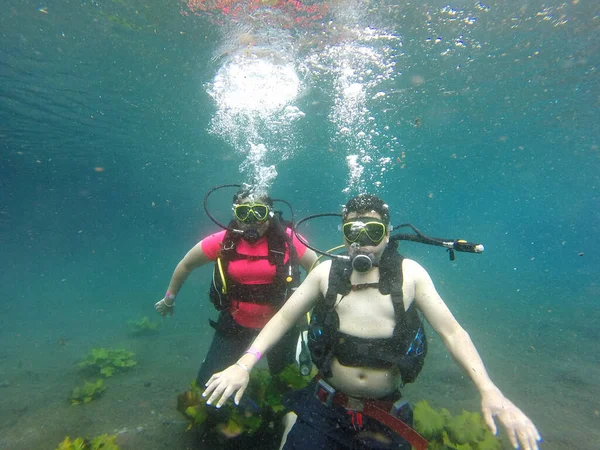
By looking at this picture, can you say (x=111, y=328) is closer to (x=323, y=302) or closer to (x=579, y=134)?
(x=323, y=302)

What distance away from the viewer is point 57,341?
1703 cm

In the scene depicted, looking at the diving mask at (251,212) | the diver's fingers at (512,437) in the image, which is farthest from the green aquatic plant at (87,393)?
the diver's fingers at (512,437)

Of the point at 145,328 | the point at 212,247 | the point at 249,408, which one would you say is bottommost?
the point at 145,328

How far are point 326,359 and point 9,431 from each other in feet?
22.2

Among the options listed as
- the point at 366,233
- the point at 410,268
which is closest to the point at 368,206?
the point at 366,233

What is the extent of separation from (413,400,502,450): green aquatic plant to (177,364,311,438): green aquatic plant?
1.73 meters

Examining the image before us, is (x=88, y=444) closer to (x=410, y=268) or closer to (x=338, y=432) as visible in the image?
(x=338, y=432)

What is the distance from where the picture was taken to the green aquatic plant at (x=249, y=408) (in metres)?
4.19

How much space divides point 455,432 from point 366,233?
10.6 ft

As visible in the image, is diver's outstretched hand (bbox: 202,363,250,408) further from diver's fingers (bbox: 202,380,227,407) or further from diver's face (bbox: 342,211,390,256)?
diver's face (bbox: 342,211,390,256)

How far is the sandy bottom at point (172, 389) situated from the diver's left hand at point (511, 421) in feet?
13.3

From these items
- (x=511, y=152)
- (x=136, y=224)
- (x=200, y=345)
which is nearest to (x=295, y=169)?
(x=511, y=152)

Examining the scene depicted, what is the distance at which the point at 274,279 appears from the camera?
14.9 ft

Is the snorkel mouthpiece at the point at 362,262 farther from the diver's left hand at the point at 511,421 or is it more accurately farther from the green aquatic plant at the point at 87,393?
the green aquatic plant at the point at 87,393
